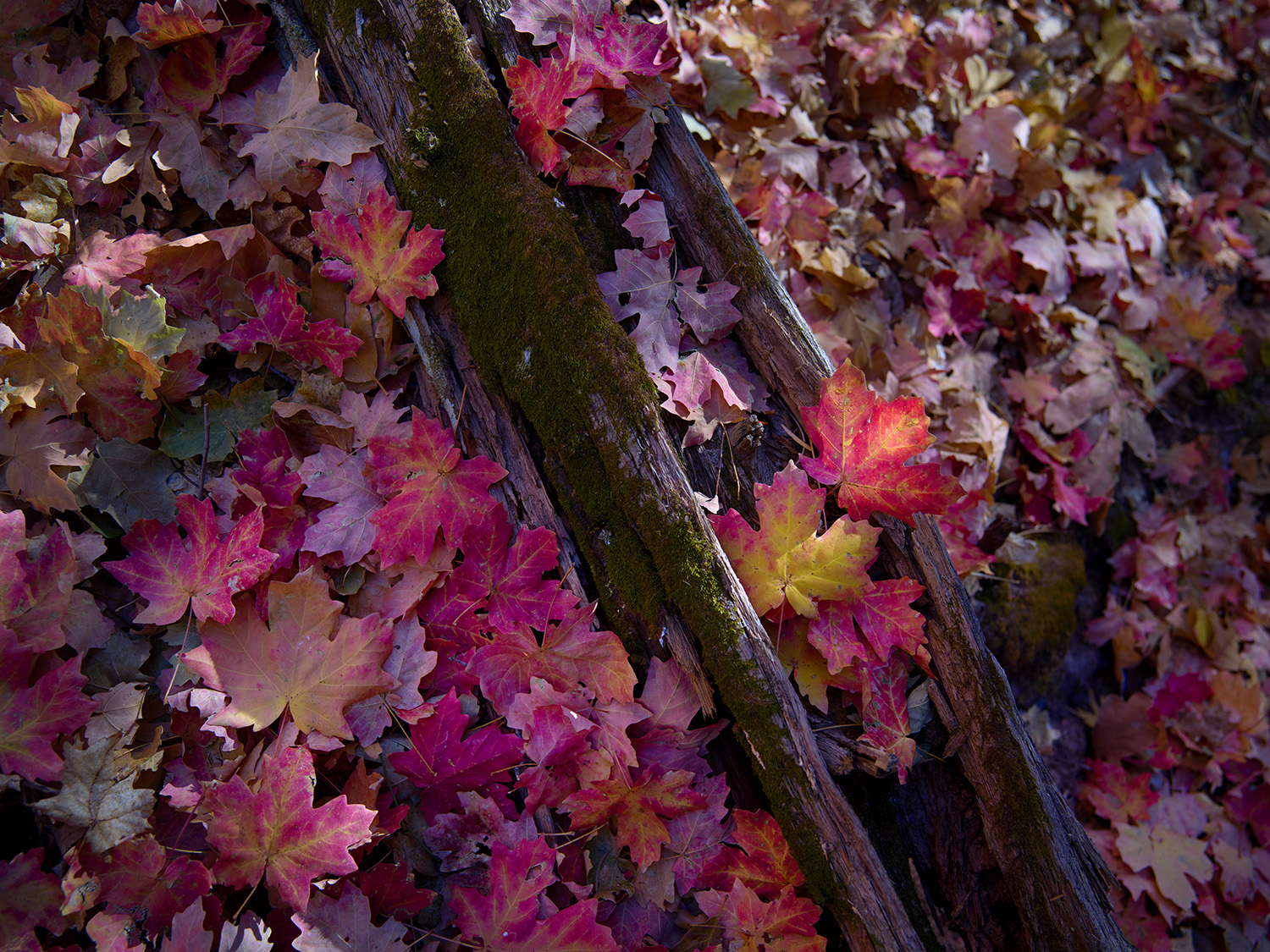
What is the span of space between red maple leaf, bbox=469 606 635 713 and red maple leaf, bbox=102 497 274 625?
61 centimetres

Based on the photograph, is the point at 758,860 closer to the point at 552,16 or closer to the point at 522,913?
the point at 522,913

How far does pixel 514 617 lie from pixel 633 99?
58.0 inches

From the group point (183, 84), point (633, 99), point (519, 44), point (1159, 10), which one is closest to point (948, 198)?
point (633, 99)

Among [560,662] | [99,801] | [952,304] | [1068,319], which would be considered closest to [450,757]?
[560,662]

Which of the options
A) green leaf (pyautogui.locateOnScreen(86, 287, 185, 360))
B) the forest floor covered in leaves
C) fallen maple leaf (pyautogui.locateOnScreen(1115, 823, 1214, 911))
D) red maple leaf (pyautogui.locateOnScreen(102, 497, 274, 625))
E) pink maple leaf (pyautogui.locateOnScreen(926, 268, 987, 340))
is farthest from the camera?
pink maple leaf (pyautogui.locateOnScreen(926, 268, 987, 340))

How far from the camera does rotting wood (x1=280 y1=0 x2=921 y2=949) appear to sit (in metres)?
1.59

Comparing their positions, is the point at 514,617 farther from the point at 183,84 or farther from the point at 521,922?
the point at 183,84

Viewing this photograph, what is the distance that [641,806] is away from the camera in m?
1.59

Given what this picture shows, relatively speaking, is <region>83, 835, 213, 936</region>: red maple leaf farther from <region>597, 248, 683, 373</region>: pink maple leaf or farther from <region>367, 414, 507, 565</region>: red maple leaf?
<region>597, 248, 683, 373</region>: pink maple leaf

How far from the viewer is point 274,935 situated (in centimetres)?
146

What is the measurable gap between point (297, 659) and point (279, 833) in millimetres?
368

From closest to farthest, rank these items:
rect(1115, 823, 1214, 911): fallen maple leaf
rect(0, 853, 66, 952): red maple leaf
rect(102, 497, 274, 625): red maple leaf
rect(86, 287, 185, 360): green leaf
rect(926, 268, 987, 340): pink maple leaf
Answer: rect(0, 853, 66, 952): red maple leaf < rect(102, 497, 274, 625): red maple leaf < rect(86, 287, 185, 360): green leaf < rect(1115, 823, 1214, 911): fallen maple leaf < rect(926, 268, 987, 340): pink maple leaf

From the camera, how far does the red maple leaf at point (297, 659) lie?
61.4 inches

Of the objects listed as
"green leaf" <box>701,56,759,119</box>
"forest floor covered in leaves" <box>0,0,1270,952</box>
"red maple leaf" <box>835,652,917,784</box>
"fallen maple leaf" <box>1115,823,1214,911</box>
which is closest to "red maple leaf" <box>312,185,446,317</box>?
"forest floor covered in leaves" <box>0,0,1270,952</box>
